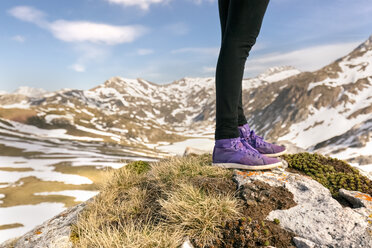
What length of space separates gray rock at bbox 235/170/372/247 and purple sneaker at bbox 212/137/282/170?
521 millimetres

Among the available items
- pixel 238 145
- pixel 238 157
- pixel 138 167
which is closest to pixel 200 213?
pixel 238 157

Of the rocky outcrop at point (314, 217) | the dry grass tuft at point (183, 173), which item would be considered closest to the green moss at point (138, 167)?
the dry grass tuft at point (183, 173)

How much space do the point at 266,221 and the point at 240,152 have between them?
1182 mm

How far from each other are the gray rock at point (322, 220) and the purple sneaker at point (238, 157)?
0.52 m

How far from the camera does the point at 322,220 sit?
320cm

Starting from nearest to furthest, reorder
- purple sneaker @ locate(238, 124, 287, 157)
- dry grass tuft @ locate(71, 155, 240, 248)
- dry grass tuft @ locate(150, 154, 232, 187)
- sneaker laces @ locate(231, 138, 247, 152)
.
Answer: dry grass tuft @ locate(71, 155, 240, 248)
sneaker laces @ locate(231, 138, 247, 152)
dry grass tuft @ locate(150, 154, 232, 187)
purple sneaker @ locate(238, 124, 287, 157)

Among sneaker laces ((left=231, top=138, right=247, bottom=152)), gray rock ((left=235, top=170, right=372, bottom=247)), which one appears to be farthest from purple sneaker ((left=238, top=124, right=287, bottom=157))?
gray rock ((left=235, top=170, right=372, bottom=247))

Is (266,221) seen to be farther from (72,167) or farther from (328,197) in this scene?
(72,167)

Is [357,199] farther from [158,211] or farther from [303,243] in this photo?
[158,211]

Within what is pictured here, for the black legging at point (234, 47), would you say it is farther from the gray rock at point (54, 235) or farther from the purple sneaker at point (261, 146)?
the gray rock at point (54, 235)

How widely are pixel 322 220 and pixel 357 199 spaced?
988mm

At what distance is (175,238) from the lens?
9.93ft

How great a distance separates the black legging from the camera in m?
3.39

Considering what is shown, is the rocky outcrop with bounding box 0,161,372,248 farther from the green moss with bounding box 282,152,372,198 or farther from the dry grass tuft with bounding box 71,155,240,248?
the green moss with bounding box 282,152,372,198
